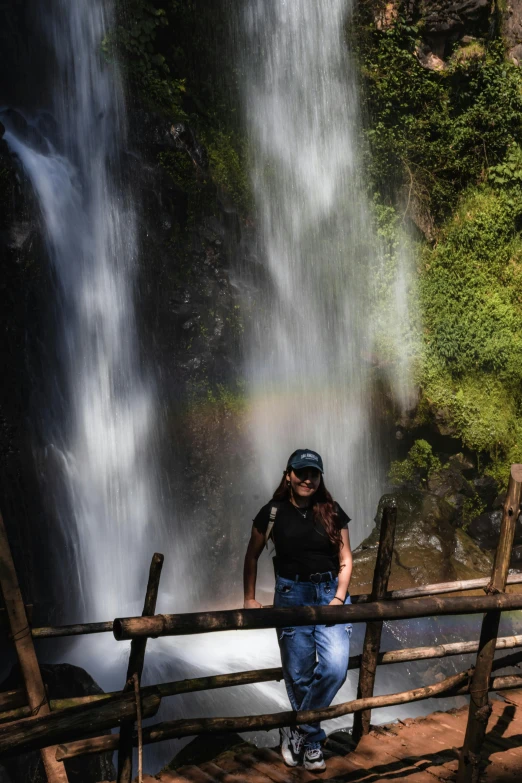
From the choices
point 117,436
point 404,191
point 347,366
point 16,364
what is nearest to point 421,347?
point 347,366

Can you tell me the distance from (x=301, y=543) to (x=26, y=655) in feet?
4.99

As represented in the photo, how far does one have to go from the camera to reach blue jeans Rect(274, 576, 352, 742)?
391cm

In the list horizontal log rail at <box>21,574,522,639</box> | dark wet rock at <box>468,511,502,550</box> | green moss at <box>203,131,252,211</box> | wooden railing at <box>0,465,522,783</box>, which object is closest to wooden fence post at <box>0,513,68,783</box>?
wooden railing at <box>0,465,522,783</box>

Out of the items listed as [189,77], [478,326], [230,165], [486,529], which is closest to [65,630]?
[486,529]

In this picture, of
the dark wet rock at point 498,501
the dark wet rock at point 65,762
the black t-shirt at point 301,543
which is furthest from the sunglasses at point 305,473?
the dark wet rock at point 498,501

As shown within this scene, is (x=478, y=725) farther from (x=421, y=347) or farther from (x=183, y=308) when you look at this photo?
(x=421, y=347)

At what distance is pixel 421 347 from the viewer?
46.0 feet

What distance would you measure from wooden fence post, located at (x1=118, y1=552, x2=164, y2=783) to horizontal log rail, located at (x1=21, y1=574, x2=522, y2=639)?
73 centimetres

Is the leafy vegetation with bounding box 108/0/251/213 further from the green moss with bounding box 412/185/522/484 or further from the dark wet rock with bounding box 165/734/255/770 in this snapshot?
the dark wet rock with bounding box 165/734/255/770

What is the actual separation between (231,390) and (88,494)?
3399mm

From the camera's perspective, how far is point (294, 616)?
10.5 feet

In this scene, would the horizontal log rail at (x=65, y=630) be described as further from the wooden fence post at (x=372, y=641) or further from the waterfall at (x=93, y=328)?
the waterfall at (x=93, y=328)

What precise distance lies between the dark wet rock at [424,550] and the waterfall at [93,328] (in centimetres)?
378

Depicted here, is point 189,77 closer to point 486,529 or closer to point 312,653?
point 486,529
